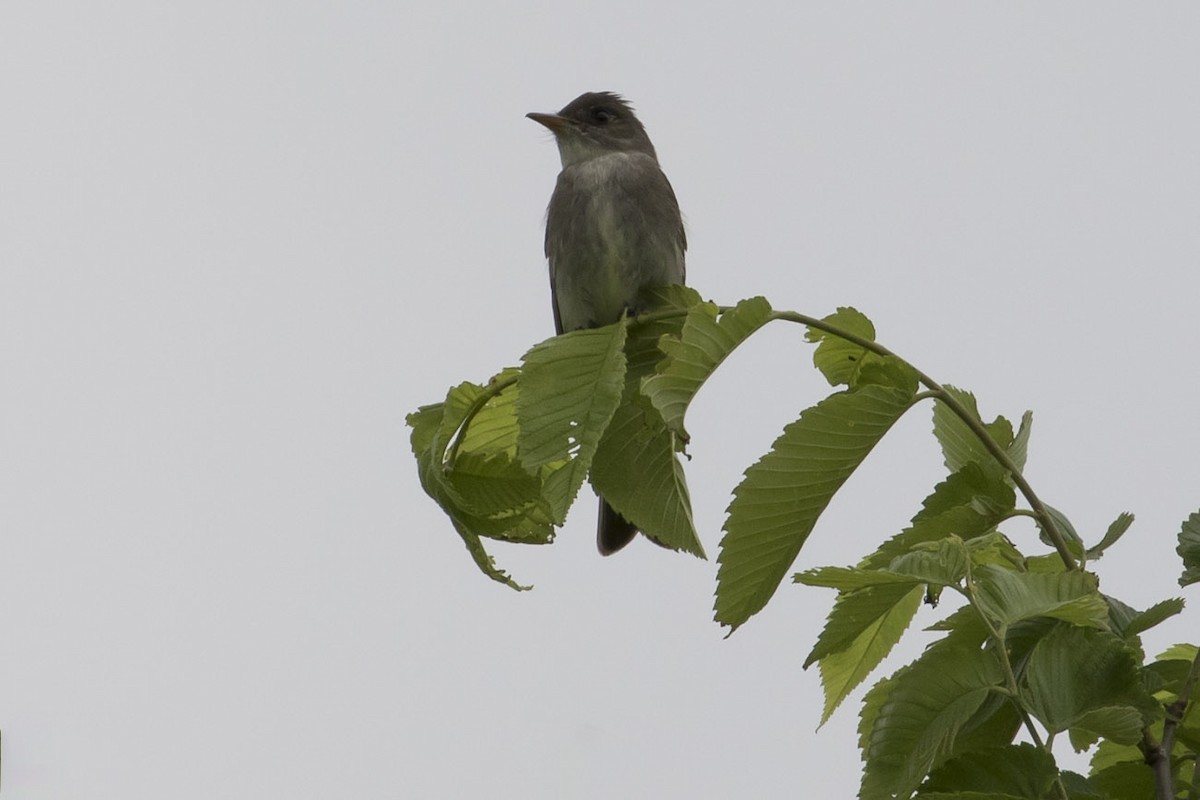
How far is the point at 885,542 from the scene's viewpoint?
2.54 metres

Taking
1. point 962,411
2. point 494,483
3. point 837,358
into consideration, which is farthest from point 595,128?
point 962,411

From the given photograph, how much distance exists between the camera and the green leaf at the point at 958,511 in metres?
2.49

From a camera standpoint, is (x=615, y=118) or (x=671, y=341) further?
(x=615, y=118)

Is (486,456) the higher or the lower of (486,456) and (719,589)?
the higher

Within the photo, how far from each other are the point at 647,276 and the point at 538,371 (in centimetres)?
242

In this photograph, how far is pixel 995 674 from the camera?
86.1 inches

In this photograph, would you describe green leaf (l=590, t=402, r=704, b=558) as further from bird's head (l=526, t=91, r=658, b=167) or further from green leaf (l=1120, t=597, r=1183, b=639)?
bird's head (l=526, t=91, r=658, b=167)

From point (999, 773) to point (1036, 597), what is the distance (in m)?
0.26

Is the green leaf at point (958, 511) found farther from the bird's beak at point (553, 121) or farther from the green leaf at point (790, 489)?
the bird's beak at point (553, 121)

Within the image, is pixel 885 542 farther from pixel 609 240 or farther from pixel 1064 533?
pixel 609 240

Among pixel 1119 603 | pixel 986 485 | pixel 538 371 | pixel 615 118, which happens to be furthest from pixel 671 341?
pixel 615 118

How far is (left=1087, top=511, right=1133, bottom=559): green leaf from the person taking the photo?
8.11ft

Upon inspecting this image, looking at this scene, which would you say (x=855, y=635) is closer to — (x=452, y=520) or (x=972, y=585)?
(x=972, y=585)

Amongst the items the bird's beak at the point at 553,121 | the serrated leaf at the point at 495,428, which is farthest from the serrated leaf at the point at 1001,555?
the bird's beak at the point at 553,121
